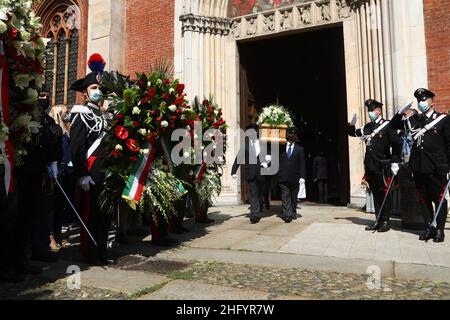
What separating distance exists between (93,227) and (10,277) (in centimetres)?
99

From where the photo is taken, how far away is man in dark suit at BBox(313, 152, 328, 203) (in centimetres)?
1191

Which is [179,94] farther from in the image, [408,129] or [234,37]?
[234,37]

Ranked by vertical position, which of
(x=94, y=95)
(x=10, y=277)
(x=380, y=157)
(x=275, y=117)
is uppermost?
(x=275, y=117)

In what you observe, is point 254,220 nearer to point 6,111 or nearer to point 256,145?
point 256,145

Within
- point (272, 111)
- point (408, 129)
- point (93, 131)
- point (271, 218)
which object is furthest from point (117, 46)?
point (408, 129)

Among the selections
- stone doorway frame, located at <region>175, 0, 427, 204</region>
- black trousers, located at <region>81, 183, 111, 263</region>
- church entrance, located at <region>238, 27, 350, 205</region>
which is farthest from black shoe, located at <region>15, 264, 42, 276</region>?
church entrance, located at <region>238, 27, 350, 205</region>

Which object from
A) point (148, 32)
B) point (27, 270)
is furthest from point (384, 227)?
point (148, 32)

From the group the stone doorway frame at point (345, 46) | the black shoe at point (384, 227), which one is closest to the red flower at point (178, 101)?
the black shoe at point (384, 227)

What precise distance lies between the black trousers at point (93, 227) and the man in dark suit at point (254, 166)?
3.48 meters

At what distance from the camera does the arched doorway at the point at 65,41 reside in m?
13.1

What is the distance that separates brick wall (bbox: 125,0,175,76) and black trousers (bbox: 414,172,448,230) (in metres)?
7.54

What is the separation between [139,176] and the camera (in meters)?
4.56

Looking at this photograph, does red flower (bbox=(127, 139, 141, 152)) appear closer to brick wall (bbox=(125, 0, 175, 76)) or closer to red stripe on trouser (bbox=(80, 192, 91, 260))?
red stripe on trouser (bbox=(80, 192, 91, 260))

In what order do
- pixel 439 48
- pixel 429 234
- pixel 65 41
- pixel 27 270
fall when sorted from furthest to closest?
pixel 65 41, pixel 439 48, pixel 429 234, pixel 27 270
